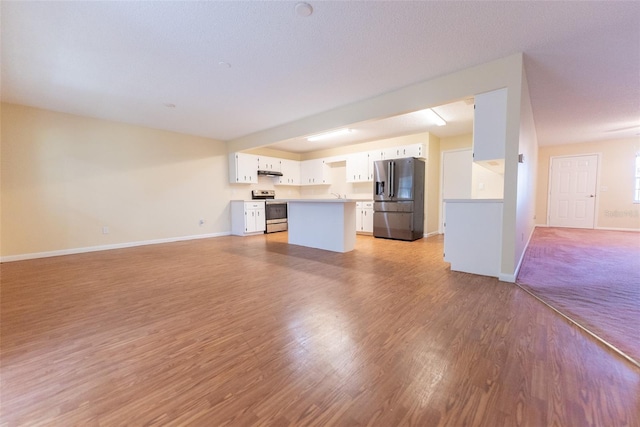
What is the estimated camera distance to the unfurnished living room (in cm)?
132

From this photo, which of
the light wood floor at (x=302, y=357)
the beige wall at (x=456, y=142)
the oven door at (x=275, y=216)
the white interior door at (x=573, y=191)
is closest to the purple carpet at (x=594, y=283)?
the light wood floor at (x=302, y=357)

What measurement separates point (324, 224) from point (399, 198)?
2.09 metres

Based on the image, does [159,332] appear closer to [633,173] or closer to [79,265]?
[79,265]

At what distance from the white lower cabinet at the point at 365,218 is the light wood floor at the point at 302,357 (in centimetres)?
368

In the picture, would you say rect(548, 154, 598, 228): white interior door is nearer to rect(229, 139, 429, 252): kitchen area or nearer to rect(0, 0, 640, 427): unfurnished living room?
rect(0, 0, 640, 427): unfurnished living room

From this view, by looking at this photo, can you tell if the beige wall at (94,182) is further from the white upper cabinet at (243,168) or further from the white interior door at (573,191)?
the white interior door at (573,191)

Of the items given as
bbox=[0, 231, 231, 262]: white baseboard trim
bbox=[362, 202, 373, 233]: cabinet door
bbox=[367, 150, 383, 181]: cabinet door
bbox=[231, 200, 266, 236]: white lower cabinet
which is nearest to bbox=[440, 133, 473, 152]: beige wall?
bbox=[367, 150, 383, 181]: cabinet door

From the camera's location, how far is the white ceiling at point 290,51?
214 centimetres

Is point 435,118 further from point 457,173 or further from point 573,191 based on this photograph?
point 573,191

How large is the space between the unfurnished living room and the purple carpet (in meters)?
0.03

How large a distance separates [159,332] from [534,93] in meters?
5.79

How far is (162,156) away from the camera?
227 inches

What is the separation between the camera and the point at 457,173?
6.35 meters

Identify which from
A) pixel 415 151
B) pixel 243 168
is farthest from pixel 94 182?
pixel 415 151
